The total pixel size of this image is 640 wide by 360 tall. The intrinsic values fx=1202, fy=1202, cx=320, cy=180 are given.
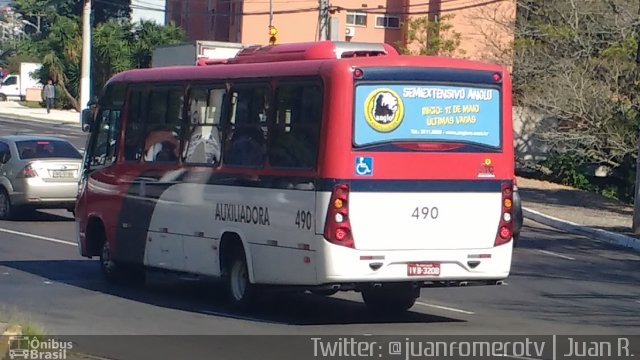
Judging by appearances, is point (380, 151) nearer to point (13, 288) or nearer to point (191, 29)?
point (13, 288)

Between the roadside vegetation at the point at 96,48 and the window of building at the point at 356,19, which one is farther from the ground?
the window of building at the point at 356,19

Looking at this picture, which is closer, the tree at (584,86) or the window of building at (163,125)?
the window of building at (163,125)

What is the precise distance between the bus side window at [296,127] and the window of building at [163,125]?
1956 millimetres

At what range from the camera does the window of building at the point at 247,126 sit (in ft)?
41.7

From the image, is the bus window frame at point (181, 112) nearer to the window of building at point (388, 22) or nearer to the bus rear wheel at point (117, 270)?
the bus rear wheel at point (117, 270)

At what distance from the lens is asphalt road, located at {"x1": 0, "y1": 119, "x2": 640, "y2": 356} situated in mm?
12109

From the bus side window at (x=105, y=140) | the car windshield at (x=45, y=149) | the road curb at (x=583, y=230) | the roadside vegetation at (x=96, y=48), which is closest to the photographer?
the bus side window at (x=105, y=140)

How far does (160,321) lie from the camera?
12344 mm

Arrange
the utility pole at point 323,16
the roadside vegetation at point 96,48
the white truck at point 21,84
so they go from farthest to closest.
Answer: the white truck at point 21,84
the roadside vegetation at point 96,48
the utility pole at point 323,16

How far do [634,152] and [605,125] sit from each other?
3.52 feet

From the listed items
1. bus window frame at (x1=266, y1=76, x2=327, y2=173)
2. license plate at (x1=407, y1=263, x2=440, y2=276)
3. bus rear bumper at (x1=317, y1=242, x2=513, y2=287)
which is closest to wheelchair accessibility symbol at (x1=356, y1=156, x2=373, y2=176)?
bus window frame at (x1=266, y1=76, x2=327, y2=173)

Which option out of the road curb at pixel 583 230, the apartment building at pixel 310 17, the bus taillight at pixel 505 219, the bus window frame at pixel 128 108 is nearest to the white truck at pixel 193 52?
the road curb at pixel 583 230

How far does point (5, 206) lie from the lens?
23391 millimetres

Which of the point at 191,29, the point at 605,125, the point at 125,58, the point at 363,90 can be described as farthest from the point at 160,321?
the point at 191,29
